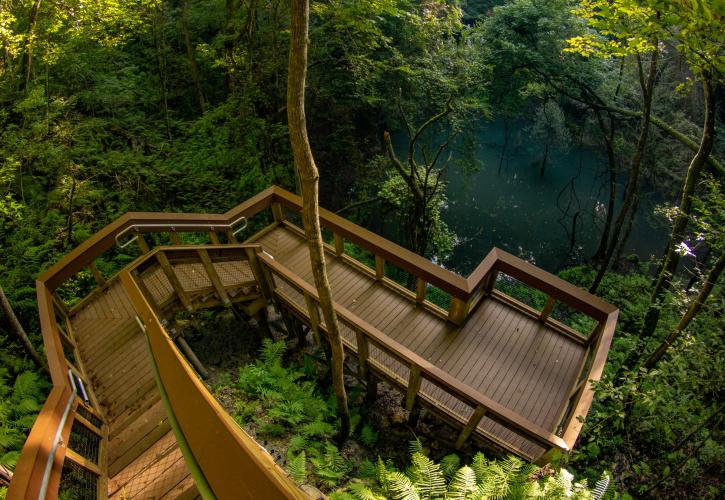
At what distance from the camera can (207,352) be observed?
8.05 meters

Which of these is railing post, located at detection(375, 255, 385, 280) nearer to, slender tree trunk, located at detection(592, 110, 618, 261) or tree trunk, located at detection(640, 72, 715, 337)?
tree trunk, located at detection(640, 72, 715, 337)

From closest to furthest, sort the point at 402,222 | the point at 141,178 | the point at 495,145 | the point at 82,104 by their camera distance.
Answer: the point at 141,178, the point at 82,104, the point at 402,222, the point at 495,145

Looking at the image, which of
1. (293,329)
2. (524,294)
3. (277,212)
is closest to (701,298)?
(293,329)

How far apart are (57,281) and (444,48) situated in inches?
536

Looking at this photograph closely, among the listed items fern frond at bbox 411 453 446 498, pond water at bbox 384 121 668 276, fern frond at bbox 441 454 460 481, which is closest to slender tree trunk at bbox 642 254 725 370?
fern frond at bbox 441 454 460 481

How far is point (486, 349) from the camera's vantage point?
23.1 feet

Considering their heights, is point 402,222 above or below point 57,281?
below

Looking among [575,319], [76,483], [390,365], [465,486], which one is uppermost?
[76,483]

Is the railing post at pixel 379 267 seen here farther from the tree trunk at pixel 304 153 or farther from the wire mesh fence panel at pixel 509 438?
the wire mesh fence panel at pixel 509 438

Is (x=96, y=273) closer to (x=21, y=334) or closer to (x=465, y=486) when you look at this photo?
(x=21, y=334)

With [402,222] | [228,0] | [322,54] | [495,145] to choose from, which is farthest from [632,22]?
[495,145]

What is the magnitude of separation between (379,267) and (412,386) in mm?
2513

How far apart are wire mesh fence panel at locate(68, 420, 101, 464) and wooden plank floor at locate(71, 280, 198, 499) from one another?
7.5 inches

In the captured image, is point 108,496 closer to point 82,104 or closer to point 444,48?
point 82,104
